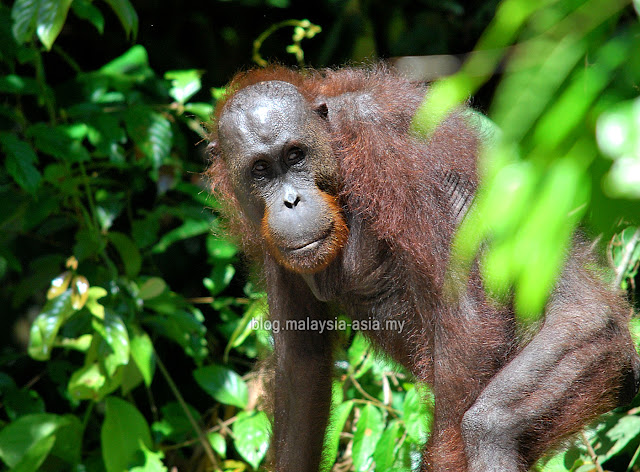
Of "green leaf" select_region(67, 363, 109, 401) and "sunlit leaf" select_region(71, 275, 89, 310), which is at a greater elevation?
"sunlit leaf" select_region(71, 275, 89, 310)

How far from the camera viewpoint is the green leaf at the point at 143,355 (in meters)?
2.97

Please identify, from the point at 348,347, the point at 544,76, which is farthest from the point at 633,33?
the point at 348,347

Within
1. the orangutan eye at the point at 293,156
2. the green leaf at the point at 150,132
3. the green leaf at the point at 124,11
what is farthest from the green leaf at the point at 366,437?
the green leaf at the point at 124,11

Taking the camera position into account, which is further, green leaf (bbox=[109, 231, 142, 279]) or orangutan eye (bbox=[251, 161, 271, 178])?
green leaf (bbox=[109, 231, 142, 279])

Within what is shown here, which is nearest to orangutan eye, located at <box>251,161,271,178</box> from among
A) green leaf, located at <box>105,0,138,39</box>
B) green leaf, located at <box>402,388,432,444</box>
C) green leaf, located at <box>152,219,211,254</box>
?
green leaf, located at <box>402,388,432,444</box>

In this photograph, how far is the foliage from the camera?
2.83 m

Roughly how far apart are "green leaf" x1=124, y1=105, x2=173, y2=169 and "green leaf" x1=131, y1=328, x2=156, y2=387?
760 millimetres

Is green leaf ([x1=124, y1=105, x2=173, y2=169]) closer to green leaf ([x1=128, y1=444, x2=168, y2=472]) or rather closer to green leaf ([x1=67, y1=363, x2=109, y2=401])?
green leaf ([x1=67, y1=363, x2=109, y2=401])

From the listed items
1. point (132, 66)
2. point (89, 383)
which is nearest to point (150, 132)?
point (132, 66)

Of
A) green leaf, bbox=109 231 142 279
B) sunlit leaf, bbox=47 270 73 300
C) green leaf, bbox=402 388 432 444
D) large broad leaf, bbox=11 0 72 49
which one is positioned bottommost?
green leaf, bbox=109 231 142 279

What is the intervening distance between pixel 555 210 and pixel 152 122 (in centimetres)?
293

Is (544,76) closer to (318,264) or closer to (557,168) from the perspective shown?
(557,168)

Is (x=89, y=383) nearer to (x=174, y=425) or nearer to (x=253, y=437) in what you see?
(x=174, y=425)

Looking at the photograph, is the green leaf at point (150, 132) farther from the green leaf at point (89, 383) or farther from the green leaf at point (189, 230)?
the green leaf at point (89, 383)
